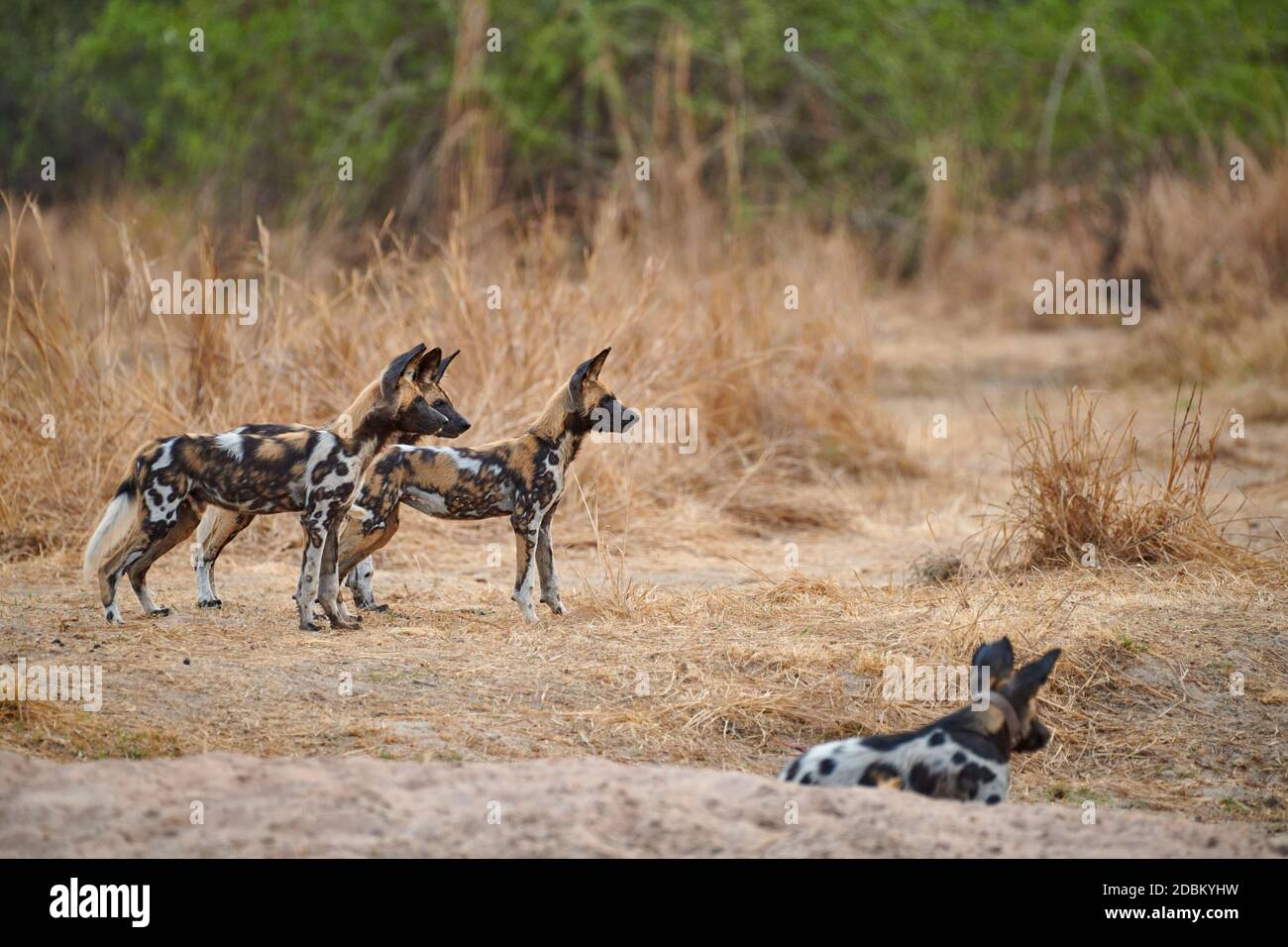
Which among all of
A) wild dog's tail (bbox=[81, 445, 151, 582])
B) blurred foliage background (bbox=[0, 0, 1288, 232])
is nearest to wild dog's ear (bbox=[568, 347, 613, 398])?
wild dog's tail (bbox=[81, 445, 151, 582])

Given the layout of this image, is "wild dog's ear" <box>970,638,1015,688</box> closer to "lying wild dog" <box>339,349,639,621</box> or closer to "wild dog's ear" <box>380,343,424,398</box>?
"lying wild dog" <box>339,349,639,621</box>

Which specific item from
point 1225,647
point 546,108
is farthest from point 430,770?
point 546,108

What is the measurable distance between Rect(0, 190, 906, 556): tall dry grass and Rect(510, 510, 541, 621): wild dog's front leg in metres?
1.60

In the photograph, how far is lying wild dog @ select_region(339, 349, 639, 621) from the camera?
21.7 ft

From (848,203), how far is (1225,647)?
1216 centimetres

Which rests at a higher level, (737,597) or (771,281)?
(771,281)

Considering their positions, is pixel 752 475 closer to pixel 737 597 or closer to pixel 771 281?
pixel 771 281

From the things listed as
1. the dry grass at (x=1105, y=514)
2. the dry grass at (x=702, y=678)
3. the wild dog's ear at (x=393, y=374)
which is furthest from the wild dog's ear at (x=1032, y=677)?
the wild dog's ear at (x=393, y=374)

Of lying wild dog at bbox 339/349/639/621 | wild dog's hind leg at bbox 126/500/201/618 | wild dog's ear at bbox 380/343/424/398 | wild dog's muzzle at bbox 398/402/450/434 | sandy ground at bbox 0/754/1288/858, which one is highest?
wild dog's ear at bbox 380/343/424/398

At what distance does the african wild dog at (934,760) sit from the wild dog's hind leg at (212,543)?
294 centimetres

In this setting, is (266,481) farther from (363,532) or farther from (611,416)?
(611,416)

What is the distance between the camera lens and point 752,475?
9875mm
